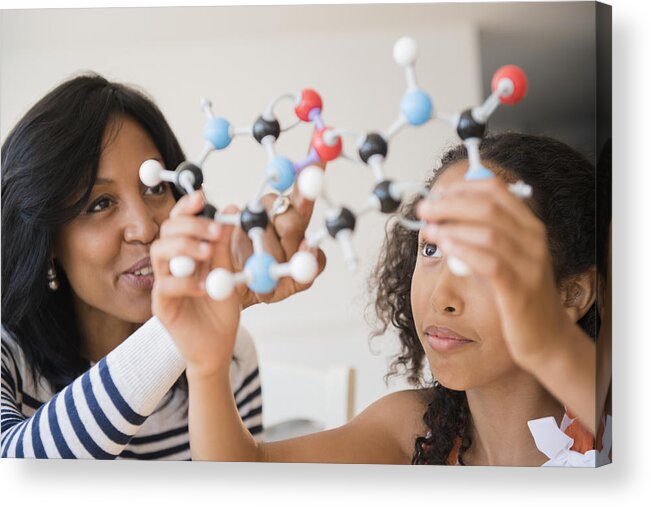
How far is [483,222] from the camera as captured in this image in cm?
77

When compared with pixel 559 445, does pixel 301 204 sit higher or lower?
higher

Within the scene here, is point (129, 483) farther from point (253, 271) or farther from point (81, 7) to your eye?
point (81, 7)

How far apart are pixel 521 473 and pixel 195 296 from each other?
0.42 m

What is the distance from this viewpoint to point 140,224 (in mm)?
1061

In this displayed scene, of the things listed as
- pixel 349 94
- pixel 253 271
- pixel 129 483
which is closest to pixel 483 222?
pixel 253 271

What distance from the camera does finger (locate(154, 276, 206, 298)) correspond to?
88 cm

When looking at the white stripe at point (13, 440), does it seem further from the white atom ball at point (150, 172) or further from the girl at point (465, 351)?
the white atom ball at point (150, 172)

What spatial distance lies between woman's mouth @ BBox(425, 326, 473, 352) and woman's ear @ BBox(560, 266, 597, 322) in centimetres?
11

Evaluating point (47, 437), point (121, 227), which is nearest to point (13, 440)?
point (47, 437)

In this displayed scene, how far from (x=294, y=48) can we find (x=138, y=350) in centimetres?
38

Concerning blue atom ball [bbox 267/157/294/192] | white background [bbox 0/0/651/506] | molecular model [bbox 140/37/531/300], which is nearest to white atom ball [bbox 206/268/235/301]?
molecular model [bbox 140/37/531/300]

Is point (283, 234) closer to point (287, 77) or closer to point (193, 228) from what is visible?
point (193, 228)

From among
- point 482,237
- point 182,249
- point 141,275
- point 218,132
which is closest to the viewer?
point 482,237

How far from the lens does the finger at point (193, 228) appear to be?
87cm
